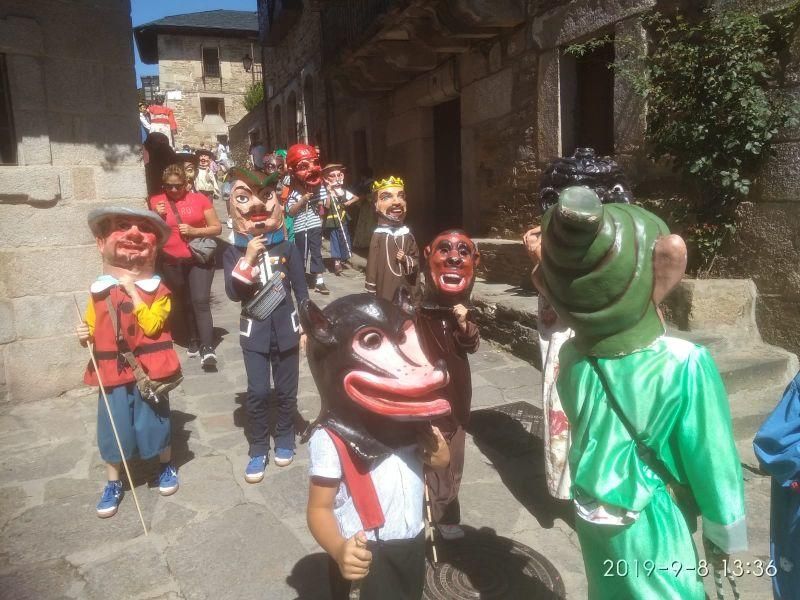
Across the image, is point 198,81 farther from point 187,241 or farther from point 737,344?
point 737,344

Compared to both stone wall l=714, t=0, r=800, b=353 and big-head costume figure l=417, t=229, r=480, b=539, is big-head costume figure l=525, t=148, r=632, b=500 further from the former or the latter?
stone wall l=714, t=0, r=800, b=353

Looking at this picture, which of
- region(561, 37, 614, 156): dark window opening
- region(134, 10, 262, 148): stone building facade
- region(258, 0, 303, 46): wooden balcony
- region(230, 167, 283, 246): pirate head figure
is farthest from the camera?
region(134, 10, 262, 148): stone building facade

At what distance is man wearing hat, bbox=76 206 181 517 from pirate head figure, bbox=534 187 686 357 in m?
2.29

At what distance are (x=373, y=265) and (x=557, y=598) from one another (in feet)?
7.99

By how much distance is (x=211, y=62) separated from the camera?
105ft

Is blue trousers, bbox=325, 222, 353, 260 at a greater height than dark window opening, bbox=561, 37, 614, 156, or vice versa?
dark window opening, bbox=561, 37, 614, 156

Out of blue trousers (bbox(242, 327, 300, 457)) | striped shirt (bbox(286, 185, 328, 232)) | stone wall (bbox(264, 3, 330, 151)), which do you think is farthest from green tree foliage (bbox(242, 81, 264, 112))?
blue trousers (bbox(242, 327, 300, 457))

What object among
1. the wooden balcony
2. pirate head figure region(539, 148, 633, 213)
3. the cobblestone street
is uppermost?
the wooden balcony

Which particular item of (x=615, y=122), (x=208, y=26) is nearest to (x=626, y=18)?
(x=615, y=122)

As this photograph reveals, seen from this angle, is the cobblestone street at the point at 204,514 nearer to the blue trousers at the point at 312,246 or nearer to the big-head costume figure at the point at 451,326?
the big-head costume figure at the point at 451,326

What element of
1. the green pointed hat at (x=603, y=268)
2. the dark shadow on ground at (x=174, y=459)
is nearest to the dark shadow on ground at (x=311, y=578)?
the dark shadow on ground at (x=174, y=459)

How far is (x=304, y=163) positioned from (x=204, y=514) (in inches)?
98.2

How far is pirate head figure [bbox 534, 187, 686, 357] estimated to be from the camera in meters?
1.52
